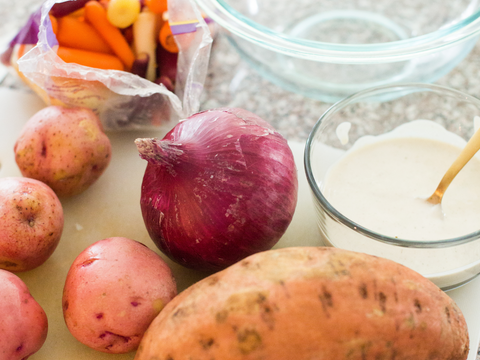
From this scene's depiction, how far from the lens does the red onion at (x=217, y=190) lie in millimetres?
612

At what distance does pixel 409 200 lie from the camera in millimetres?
729

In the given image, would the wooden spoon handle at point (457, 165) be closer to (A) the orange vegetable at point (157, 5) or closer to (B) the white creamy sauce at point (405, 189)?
(B) the white creamy sauce at point (405, 189)

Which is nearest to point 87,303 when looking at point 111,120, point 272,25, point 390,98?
point 111,120

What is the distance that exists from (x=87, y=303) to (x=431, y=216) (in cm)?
48

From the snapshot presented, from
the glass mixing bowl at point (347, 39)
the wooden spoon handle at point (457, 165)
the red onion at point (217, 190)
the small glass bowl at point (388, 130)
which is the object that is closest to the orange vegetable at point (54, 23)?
the glass mixing bowl at point (347, 39)

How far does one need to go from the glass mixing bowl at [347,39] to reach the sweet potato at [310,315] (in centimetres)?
41

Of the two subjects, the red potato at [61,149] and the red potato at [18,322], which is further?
the red potato at [61,149]

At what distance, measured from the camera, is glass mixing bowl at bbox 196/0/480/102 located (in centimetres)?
80

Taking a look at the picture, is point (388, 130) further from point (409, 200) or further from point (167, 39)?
point (167, 39)

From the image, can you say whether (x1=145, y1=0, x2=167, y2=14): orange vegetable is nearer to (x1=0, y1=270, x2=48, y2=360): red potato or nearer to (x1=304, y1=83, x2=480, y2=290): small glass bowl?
(x1=304, y1=83, x2=480, y2=290): small glass bowl

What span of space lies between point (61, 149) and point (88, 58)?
8.3 inches

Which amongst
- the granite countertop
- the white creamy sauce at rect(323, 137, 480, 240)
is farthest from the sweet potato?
the granite countertop

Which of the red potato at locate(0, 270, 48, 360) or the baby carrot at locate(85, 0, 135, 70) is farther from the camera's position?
the baby carrot at locate(85, 0, 135, 70)

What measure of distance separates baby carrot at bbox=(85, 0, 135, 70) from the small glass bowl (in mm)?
383
